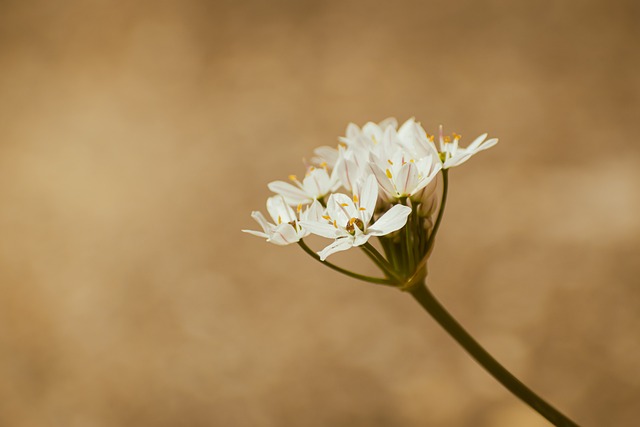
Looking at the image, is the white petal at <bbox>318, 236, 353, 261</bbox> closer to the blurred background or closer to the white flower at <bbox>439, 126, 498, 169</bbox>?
the white flower at <bbox>439, 126, 498, 169</bbox>

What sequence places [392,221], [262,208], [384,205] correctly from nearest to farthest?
1. [392,221]
2. [384,205]
3. [262,208]

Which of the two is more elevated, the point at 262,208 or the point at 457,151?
the point at 457,151

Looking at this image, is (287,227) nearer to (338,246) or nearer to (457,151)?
(338,246)

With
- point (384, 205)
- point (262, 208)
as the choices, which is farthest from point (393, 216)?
point (262, 208)

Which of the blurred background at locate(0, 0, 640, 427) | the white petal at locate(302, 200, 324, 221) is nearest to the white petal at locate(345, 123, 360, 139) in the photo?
the white petal at locate(302, 200, 324, 221)

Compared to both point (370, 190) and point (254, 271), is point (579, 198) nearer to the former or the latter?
point (254, 271)

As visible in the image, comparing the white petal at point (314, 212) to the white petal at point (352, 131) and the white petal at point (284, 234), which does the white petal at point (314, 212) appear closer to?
the white petal at point (284, 234)

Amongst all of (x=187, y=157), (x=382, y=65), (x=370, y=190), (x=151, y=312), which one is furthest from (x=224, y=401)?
(x=382, y=65)
